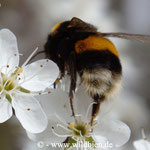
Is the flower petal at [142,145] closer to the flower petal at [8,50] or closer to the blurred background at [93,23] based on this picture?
the flower petal at [8,50]

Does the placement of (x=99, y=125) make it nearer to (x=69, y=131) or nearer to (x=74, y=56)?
(x=69, y=131)

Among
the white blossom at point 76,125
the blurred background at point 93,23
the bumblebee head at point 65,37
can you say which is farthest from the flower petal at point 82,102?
the blurred background at point 93,23

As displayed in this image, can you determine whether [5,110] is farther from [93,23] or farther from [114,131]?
[93,23]

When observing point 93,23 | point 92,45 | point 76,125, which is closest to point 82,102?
point 76,125

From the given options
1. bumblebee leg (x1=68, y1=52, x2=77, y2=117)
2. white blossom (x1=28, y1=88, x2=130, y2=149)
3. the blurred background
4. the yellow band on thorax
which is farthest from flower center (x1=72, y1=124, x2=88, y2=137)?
the blurred background

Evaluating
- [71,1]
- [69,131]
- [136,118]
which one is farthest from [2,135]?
[71,1]

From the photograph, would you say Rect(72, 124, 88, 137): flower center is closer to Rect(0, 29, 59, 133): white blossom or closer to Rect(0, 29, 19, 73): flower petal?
Rect(0, 29, 59, 133): white blossom

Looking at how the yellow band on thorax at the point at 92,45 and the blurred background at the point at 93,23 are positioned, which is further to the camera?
the blurred background at the point at 93,23
